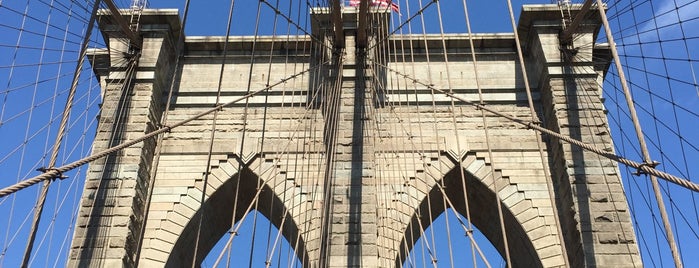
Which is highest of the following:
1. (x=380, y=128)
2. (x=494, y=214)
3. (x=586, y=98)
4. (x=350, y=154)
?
(x=586, y=98)

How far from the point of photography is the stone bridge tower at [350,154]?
11039 mm

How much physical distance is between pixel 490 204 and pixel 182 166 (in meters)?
5.30

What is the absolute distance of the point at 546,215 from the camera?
38.0 feet

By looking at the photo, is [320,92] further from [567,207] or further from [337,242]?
[567,207]

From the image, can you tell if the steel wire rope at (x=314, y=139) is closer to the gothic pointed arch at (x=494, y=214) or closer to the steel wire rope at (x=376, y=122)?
the steel wire rope at (x=376, y=122)

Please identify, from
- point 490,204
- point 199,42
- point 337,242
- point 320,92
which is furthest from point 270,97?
point 490,204

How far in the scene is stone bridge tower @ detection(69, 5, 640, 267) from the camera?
1104 centimetres

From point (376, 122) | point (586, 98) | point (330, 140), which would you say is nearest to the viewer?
point (330, 140)

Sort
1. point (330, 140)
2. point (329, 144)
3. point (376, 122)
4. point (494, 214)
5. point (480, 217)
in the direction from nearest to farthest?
1. point (329, 144)
2. point (330, 140)
3. point (376, 122)
4. point (494, 214)
5. point (480, 217)

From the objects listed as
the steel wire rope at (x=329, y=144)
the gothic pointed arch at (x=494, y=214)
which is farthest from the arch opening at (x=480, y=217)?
the steel wire rope at (x=329, y=144)

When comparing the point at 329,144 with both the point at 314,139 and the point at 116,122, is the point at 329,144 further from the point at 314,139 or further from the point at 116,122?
the point at 116,122

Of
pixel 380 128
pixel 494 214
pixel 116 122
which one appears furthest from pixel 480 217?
pixel 116 122

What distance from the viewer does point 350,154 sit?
11789 mm

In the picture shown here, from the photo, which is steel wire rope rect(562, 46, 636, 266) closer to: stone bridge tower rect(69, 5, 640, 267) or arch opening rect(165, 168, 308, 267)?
stone bridge tower rect(69, 5, 640, 267)
